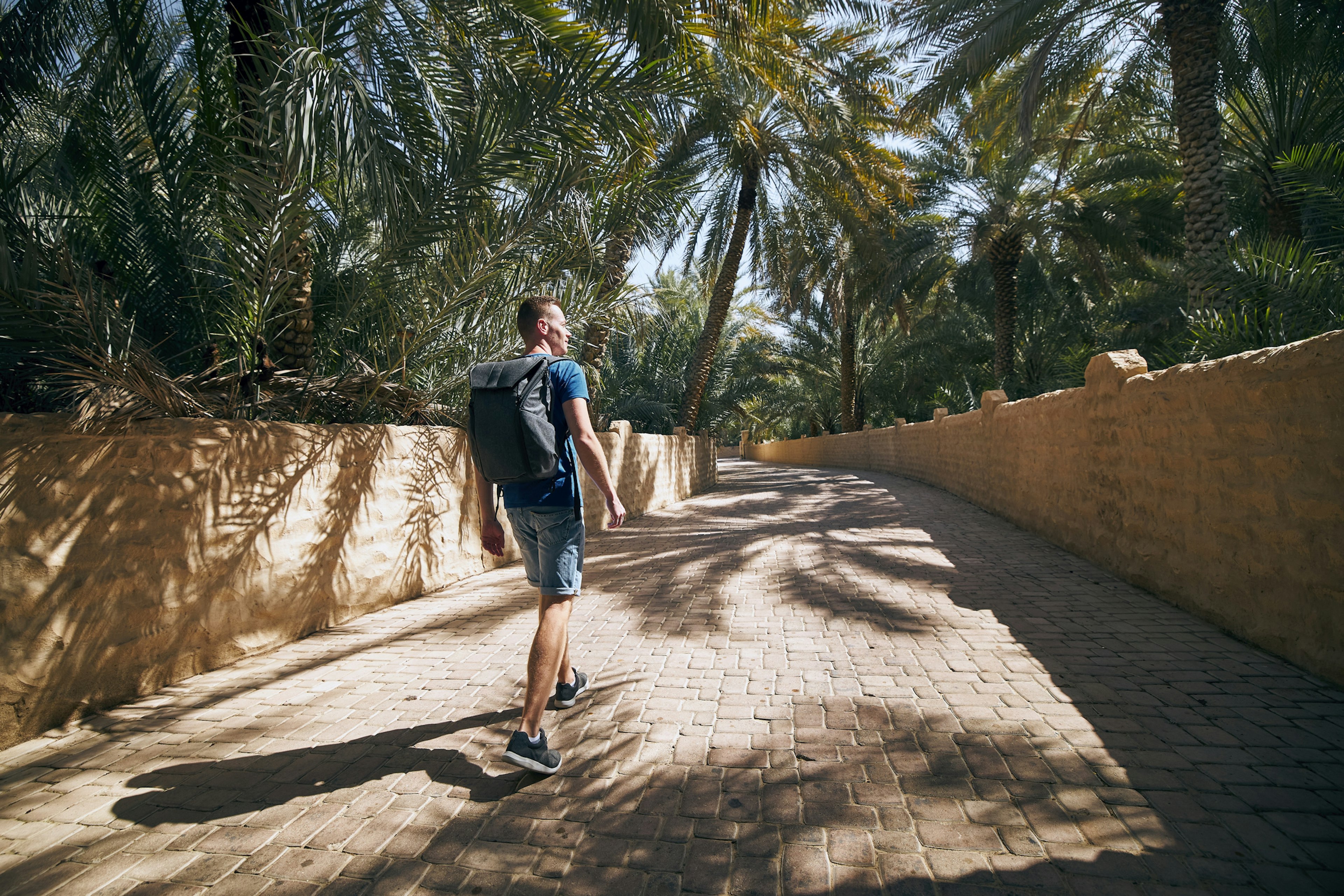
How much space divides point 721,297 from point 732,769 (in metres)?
13.5

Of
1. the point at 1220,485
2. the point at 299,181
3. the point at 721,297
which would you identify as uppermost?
the point at 721,297

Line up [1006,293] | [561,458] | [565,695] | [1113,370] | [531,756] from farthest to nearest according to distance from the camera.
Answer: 1. [1006,293]
2. [1113,370]
3. [565,695]
4. [561,458]
5. [531,756]

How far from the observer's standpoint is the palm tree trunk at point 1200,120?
769cm

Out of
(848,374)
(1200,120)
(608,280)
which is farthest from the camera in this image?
(848,374)

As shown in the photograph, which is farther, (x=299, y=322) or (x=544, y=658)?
(x=299, y=322)

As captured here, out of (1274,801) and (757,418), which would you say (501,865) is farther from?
(757,418)

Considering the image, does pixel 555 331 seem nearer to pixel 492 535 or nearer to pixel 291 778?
pixel 492 535

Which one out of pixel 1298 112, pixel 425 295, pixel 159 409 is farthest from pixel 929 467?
pixel 159 409

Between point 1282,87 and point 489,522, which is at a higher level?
point 1282,87

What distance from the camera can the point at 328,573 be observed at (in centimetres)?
433

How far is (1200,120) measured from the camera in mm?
7762

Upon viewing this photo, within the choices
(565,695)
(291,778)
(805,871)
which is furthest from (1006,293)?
(291,778)

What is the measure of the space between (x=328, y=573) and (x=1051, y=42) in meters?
10.6

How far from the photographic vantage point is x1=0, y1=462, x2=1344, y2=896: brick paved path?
74.1 inches
